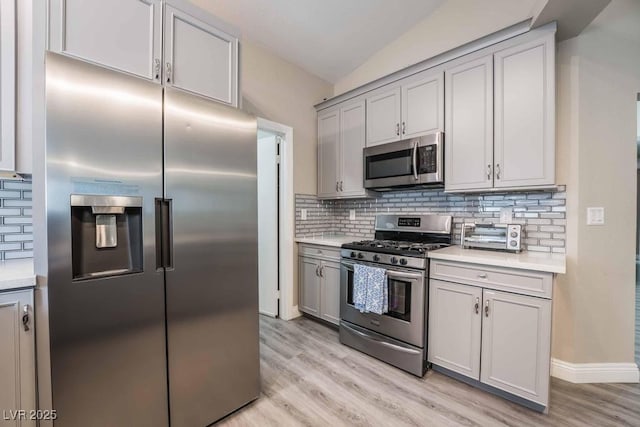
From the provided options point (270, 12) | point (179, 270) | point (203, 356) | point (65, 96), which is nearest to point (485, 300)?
point (203, 356)

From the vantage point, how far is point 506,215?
2.38 m

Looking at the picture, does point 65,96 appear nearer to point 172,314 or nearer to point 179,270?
point 179,270

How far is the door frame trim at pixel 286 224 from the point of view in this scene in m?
3.24

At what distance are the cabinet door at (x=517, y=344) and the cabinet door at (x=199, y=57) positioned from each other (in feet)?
7.42

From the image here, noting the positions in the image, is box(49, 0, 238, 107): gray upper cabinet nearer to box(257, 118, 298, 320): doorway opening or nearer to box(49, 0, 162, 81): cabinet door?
box(49, 0, 162, 81): cabinet door

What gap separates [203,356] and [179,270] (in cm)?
53

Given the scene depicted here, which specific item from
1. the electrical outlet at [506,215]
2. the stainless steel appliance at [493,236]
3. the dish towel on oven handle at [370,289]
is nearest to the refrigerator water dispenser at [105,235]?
the dish towel on oven handle at [370,289]

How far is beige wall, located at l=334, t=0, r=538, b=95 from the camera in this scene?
234cm

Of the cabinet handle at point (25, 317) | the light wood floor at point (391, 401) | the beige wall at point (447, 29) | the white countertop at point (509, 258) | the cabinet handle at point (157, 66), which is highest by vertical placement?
the beige wall at point (447, 29)

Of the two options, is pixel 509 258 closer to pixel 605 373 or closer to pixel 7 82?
pixel 605 373

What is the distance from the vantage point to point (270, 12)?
254 cm

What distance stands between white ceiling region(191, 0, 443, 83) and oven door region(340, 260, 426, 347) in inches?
94.6

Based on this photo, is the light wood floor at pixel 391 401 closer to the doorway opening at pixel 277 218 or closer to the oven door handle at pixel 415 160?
the doorway opening at pixel 277 218

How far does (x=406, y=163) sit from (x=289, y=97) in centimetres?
162
